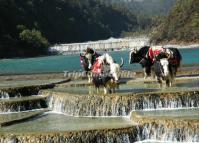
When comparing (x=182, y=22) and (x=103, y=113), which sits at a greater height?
(x=182, y=22)

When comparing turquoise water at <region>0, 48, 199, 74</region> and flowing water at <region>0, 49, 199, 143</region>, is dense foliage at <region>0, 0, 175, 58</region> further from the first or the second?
flowing water at <region>0, 49, 199, 143</region>

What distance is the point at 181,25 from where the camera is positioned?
154 metres

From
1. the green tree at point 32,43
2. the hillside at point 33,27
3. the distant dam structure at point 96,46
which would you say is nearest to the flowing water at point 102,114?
the hillside at point 33,27

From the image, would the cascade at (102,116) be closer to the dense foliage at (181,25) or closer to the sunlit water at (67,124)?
the sunlit water at (67,124)

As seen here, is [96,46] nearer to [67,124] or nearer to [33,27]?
[33,27]

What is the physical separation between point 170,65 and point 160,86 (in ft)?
4.65

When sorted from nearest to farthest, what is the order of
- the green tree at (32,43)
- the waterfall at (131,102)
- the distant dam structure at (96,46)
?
the waterfall at (131,102), the green tree at (32,43), the distant dam structure at (96,46)

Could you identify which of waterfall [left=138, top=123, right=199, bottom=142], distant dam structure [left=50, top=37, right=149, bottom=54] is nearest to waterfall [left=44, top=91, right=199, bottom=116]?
waterfall [left=138, top=123, right=199, bottom=142]

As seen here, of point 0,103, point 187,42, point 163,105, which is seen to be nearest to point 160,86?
point 163,105

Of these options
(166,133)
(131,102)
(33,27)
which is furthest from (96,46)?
(166,133)

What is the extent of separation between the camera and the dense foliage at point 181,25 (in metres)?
148

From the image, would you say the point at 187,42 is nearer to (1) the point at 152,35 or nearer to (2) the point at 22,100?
(1) the point at 152,35

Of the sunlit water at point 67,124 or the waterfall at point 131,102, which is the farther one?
the waterfall at point 131,102

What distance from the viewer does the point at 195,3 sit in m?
153
